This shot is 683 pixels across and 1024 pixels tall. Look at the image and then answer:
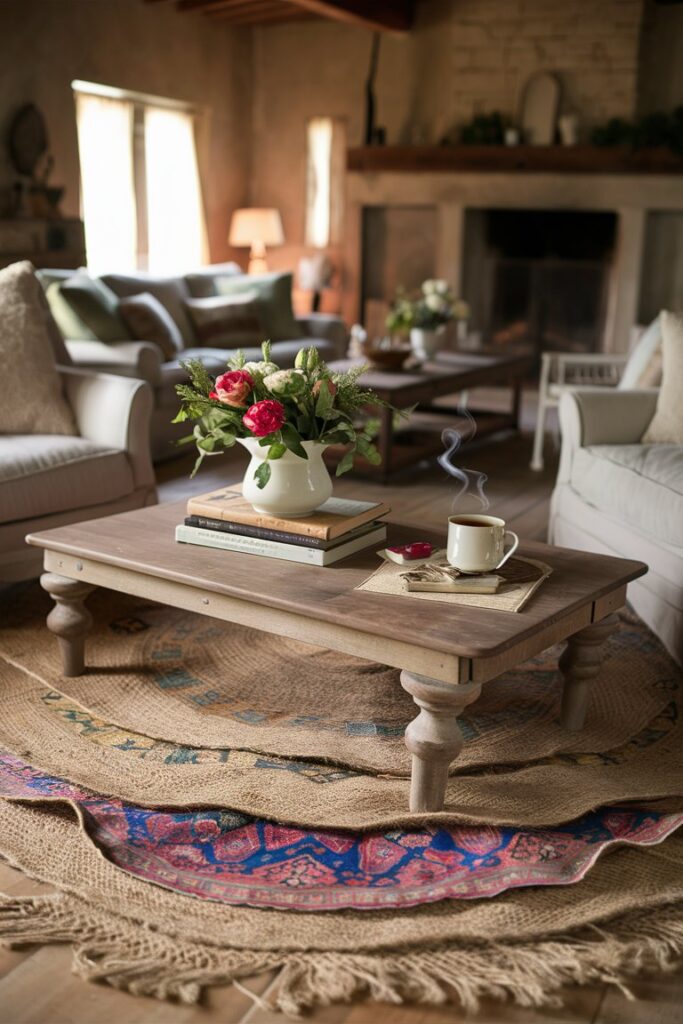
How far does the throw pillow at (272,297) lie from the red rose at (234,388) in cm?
402

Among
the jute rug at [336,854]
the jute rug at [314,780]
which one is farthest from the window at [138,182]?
the jute rug at [336,854]

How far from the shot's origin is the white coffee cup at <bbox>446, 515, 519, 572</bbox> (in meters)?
2.21

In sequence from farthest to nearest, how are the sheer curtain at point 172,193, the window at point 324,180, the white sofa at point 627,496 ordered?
the window at point 324,180 < the sheer curtain at point 172,193 < the white sofa at point 627,496

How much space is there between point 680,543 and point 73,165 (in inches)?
203

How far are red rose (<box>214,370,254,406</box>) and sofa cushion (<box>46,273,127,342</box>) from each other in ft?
9.90

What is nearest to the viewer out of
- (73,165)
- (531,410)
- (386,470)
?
(386,470)

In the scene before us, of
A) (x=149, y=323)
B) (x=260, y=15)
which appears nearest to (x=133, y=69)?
(x=260, y=15)

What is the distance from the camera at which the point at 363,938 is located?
1.72 m

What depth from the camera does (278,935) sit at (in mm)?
1729

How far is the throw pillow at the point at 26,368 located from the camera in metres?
3.43

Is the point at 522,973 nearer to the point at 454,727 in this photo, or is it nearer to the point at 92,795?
the point at 454,727

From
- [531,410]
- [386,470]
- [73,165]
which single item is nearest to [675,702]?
[386,470]

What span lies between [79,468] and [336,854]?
1714 mm

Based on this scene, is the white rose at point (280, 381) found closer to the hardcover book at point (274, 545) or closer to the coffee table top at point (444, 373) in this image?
the hardcover book at point (274, 545)
